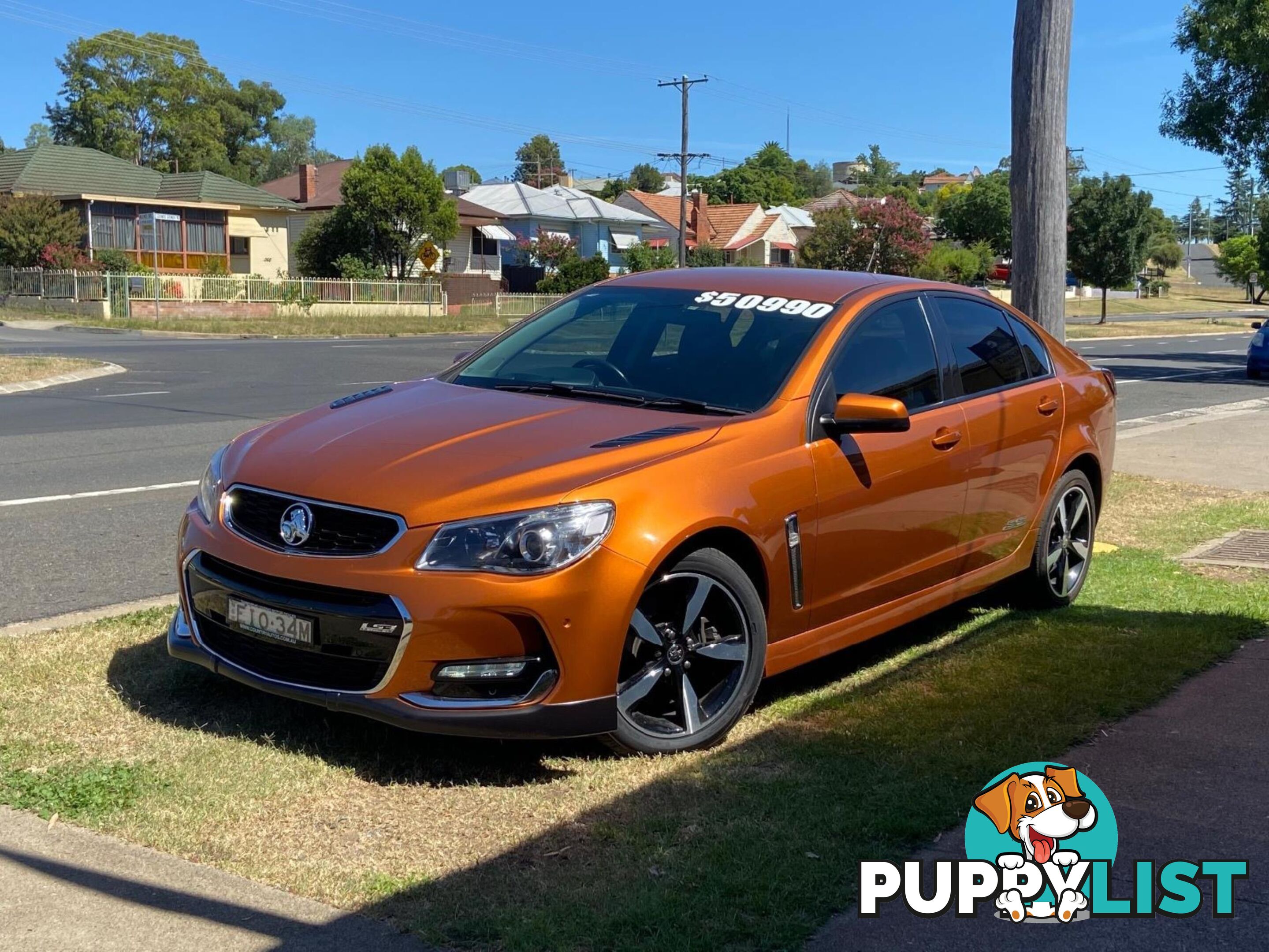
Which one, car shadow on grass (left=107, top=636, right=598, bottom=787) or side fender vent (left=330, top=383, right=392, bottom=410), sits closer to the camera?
car shadow on grass (left=107, top=636, right=598, bottom=787)

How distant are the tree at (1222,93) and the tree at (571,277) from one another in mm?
25199

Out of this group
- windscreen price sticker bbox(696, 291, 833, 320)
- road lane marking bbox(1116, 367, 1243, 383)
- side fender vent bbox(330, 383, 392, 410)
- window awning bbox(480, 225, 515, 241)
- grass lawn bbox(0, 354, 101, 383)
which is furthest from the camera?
window awning bbox(480, 225, 515, 241)

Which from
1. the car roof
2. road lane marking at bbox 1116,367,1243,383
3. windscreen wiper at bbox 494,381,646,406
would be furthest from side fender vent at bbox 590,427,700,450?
road lane marking at bbox 1116,367,1243,383

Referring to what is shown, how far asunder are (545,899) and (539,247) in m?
56.9

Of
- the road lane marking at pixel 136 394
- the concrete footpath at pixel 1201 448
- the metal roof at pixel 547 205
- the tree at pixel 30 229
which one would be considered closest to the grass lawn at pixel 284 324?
the tree at pixel 30 229

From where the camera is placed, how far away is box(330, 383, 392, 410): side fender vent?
17.3ft

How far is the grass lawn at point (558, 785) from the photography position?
11.2ft

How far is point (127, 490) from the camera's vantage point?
9.31m

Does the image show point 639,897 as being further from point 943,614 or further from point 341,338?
point 341,338

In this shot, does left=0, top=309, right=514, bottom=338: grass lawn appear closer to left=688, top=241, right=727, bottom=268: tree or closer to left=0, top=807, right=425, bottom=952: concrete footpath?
left=688, top=241, right=727, bottom=268: tree

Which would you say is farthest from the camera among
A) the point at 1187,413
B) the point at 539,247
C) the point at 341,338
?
the point at 539,247

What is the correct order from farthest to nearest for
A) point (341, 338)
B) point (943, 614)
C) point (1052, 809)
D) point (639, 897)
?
point (341, 338), point (943, 614), point (1052, 809), point (639, 897)

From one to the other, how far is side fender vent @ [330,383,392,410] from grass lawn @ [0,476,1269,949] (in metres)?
1.14

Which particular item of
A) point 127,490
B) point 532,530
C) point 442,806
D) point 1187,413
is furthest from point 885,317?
point 1187,413
